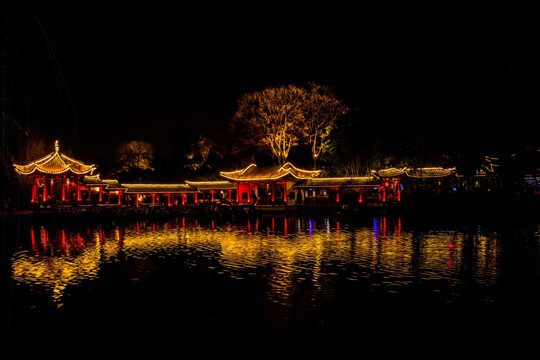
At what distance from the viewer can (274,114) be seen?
46156mm

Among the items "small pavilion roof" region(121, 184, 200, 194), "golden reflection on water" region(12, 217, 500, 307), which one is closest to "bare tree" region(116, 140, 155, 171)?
"small pavilion roof" region(121, 184, 200, 194)

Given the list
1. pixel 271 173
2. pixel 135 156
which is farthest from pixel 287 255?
pixel 135 156

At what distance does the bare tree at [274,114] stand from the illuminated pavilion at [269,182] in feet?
9.69

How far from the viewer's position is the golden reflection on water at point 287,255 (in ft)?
39.3

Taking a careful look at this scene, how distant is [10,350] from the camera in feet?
25.1

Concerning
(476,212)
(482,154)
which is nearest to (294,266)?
(482,154)

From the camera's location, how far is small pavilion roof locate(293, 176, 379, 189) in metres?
45.0

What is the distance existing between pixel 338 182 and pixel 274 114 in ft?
29.4

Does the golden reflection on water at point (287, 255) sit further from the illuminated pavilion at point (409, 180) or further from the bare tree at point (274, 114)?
the bare tree at point (274, 114)

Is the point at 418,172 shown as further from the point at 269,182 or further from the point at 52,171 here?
the point at 52,171

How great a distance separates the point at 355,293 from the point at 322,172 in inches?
1688

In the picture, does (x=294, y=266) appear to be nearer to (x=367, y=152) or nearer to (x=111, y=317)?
(x=111, y=317)

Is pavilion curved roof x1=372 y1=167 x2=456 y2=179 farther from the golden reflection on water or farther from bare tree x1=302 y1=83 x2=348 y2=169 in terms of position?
the golden reflection on water

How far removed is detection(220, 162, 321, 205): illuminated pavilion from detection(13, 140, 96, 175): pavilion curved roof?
46.4 ft
